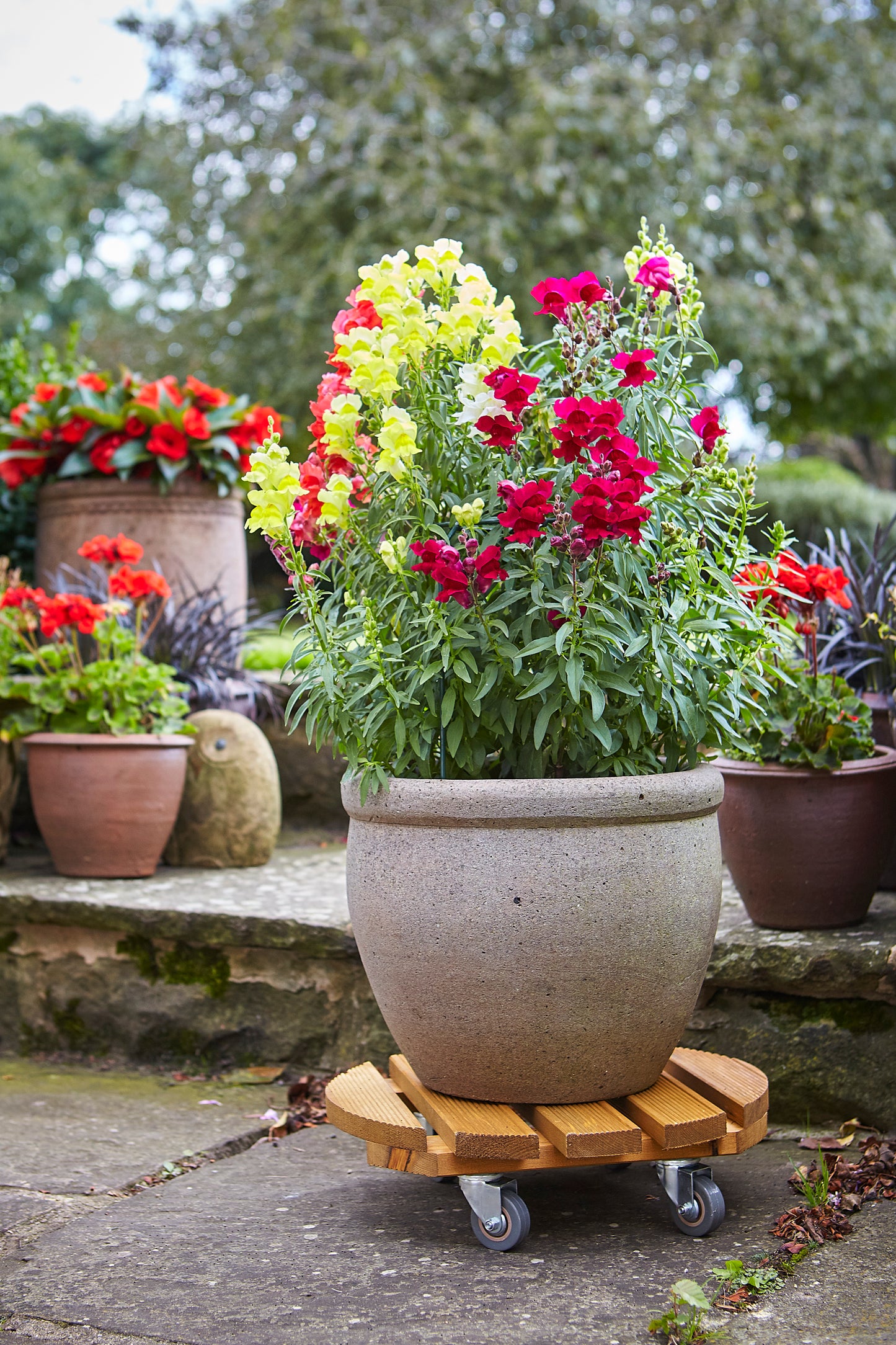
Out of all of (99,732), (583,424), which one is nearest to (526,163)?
(99,732)

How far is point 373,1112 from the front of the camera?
195cm

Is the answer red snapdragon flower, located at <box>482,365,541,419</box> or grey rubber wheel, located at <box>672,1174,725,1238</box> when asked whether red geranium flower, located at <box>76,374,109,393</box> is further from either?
grey rubber wheel, located at <box>672,1174,725,1238</box>

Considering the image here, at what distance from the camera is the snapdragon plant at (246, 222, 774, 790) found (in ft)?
6.18

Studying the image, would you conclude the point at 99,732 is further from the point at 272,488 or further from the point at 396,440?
the point at 396,440

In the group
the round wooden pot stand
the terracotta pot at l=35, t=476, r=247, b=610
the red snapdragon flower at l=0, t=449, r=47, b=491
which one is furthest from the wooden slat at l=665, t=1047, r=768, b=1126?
the red snapdragon flower at l=0, t=449, r=47, b=491

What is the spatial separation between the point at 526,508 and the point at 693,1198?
43.5 inches

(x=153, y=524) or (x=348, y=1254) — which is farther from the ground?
(x=153, y=524)

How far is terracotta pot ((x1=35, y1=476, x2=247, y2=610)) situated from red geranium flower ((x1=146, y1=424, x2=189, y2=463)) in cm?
13

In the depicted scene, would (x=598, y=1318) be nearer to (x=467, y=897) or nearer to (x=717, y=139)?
(x=467, y=897)

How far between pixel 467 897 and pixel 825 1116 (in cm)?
107

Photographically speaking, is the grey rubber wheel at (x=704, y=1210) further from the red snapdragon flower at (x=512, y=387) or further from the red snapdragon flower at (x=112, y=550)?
the red snapdragon flower at (x=112, y=550)

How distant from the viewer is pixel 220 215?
1123 cm

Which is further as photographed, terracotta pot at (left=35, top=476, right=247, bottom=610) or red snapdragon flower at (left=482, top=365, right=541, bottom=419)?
terracotta pot at (left=35, top=476, right=247, bottom=610)

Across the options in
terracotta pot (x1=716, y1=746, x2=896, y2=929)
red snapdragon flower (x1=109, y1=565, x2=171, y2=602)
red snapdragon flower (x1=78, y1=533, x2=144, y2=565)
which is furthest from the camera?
red snapdragon flower (x1=78, y1=533, x2=144, y2=565)
